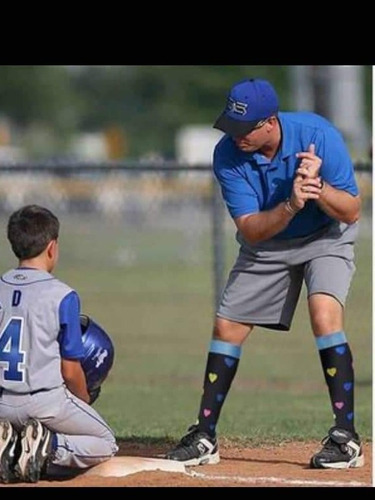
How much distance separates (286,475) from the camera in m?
7.70

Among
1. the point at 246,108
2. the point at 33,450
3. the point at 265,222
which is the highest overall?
the point at 246,108

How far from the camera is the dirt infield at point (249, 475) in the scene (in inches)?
290

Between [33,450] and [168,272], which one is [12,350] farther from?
[168,272]

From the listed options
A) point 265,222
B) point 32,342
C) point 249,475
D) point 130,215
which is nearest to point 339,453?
point 249,475

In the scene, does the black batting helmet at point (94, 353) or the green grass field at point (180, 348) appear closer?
the black batting helmet at point (94, 353)

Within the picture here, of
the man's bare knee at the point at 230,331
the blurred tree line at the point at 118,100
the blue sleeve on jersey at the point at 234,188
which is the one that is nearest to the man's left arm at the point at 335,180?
the blue sleeve on jersey at the point at 234,188

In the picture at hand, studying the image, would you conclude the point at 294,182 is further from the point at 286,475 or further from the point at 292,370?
the point at 292,370

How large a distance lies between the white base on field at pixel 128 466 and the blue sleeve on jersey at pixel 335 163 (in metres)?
1.74

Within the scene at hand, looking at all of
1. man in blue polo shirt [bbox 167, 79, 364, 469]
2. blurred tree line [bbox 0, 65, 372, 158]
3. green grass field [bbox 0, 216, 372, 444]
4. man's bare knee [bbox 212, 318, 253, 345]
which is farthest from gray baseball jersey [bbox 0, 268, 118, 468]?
blurred tree line [bbox 0, 65, 372, 158]

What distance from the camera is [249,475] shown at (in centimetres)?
769

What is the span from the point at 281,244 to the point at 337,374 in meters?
0.79

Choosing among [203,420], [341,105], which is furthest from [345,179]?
[341,105]

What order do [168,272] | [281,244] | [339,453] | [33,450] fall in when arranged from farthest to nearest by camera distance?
[168,272], [281,244], [339,453], [33,450]

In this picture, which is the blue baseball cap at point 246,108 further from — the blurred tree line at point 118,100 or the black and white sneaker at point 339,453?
the blurred tree line at point 118,100
